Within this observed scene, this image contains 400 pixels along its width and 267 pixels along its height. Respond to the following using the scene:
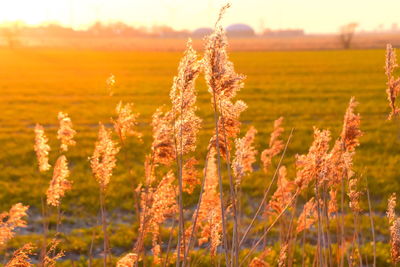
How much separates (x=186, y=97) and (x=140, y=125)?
54.4ft

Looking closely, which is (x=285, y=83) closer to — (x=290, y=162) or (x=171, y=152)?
(x=290, y=162)

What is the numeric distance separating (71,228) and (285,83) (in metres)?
27.3

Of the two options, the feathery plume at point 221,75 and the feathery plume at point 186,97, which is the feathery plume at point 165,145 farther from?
the feathery plume at point 221,75

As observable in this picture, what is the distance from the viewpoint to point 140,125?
18406 mm

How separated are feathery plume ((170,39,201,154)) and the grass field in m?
0.62

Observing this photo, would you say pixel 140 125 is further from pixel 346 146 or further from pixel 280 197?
pixel 346 146

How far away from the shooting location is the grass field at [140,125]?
972cm

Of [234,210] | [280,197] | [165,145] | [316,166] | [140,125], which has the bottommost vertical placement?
[140,125]

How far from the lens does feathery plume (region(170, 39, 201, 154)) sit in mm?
1901

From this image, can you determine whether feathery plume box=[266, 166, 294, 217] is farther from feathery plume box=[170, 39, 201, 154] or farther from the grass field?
feathery plume box=[170, 39, 201, 154]

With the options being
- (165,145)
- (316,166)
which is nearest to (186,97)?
(165,145)

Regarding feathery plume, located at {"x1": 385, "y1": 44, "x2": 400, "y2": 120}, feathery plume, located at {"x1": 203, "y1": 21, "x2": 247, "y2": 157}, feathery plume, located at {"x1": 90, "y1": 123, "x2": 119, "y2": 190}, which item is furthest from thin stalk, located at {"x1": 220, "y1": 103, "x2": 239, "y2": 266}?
feathery plume, located at {"x1": 385, "y1": 44, "x2": 400, "y2": 120}

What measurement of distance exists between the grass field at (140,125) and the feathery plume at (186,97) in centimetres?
62

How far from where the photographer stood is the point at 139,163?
13078mm
